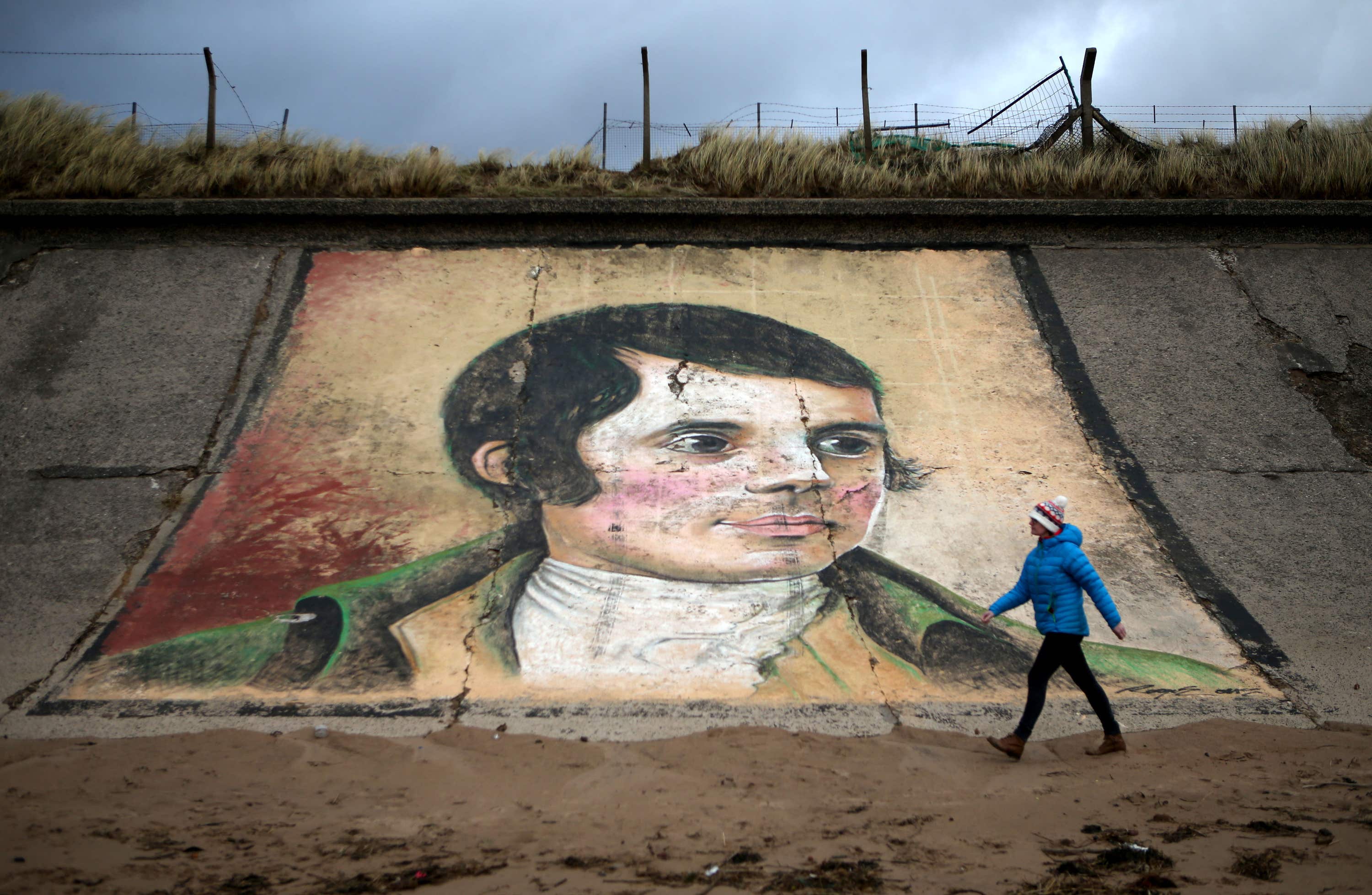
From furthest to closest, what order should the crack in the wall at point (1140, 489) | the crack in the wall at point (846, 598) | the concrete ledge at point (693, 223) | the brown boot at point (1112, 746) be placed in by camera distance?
the concrete ledge at point (693, 223)
the crack in the wall at point (1140, 489)
the crack in the wall at point (846, 598)
the brown boot at point (1112, 746)

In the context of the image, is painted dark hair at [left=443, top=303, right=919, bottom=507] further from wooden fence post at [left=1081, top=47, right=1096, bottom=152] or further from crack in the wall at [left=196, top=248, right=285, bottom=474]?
wooden fence post at [left=1081, top=47, right=1096, bottom=152]

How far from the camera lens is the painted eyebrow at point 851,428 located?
589 cm

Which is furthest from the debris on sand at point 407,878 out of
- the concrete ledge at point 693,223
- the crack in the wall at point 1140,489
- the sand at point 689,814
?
the concrete ledge at point 693,223

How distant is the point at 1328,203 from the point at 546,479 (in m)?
7.03

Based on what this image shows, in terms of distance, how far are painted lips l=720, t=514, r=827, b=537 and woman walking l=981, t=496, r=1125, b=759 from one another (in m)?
1.52

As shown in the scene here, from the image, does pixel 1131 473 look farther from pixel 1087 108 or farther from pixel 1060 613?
pixel 1087 108

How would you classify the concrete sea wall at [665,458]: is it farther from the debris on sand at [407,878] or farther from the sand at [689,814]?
the debris on sand at [407,878]

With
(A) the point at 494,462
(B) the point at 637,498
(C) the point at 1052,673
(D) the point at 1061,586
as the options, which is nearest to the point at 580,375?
(A) the point at 494,462

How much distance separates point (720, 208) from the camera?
7.23 m

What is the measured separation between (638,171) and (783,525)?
4463 millimetres

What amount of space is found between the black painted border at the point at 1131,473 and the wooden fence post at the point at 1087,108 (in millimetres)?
2099

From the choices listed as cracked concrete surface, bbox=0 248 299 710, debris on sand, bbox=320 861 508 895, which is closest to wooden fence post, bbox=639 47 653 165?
cracked concrete surface, bbox=0 248 299 710

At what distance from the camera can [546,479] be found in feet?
18.3

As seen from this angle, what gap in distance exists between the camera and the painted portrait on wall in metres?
4.63
